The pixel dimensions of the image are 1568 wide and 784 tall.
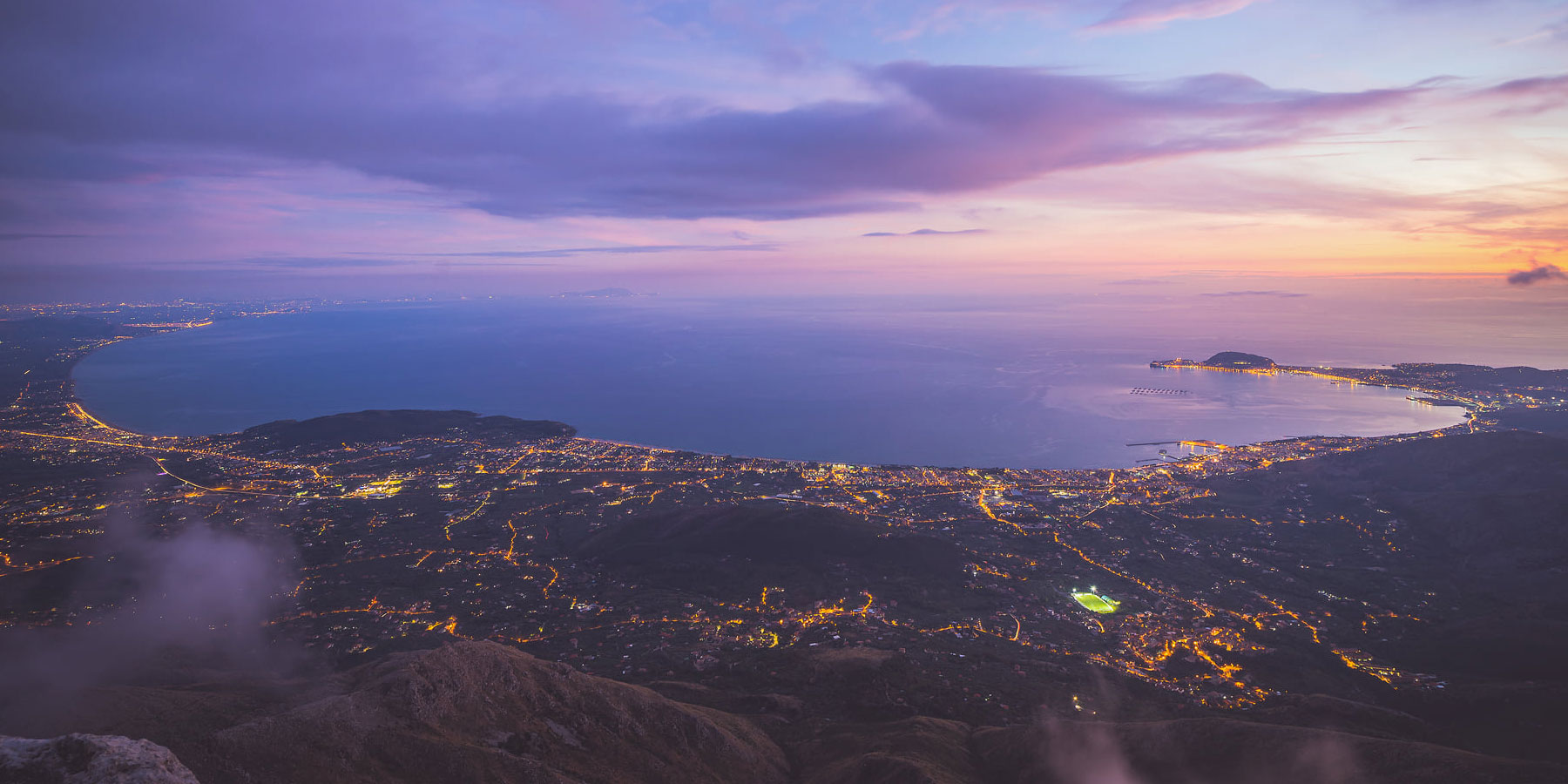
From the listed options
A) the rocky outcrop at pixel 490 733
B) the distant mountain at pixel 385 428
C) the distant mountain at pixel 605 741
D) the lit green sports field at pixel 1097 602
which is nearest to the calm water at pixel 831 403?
the distant mountain at pixel 385 428

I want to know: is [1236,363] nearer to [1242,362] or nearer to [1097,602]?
[1242,362]

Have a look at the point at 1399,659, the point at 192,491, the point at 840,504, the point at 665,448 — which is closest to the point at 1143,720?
the point at 1399,659

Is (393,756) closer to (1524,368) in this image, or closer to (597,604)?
(597,604)

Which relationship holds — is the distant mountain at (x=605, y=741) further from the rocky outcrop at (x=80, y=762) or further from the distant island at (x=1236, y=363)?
the distant island at (x=1236, y=363)

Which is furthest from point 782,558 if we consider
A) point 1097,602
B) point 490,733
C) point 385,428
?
point 385,428

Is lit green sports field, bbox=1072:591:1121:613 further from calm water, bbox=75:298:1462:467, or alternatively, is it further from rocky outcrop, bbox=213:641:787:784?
calm water, bbox=75:298:1462:467

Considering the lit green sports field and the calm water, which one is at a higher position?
the calm water

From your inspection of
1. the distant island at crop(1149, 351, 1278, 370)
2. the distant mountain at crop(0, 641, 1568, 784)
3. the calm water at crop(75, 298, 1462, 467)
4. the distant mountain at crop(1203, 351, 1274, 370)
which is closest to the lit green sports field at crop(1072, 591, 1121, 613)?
the distant mountain at crop(0, 641, 1568, 784)
